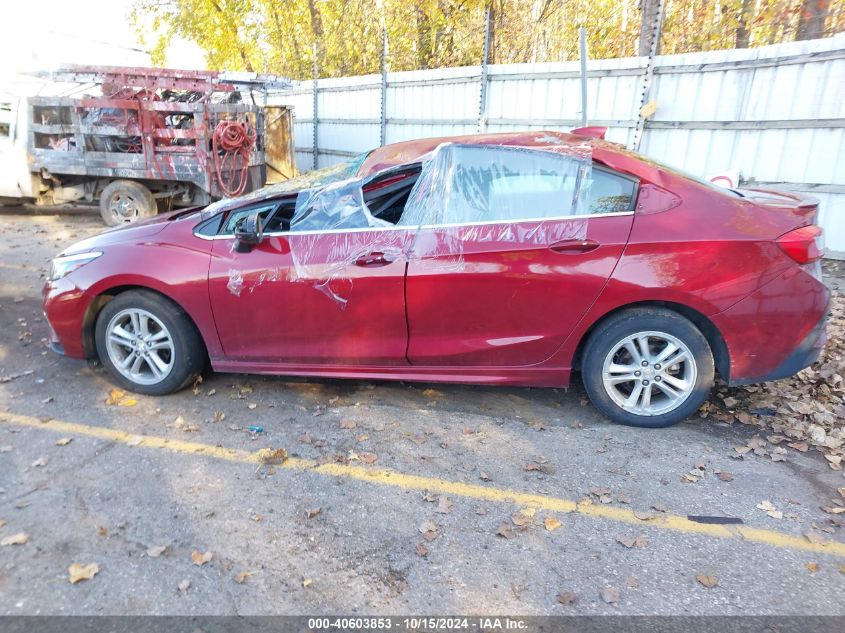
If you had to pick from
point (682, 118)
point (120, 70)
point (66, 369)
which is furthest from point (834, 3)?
point (66, 369)

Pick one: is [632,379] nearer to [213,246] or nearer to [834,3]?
[213,246]

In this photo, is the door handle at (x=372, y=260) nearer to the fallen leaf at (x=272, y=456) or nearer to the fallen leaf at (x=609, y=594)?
the fallen leaf at (x=272, y=456)

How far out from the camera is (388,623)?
2311 mm

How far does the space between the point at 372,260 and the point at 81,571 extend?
2.12 meters

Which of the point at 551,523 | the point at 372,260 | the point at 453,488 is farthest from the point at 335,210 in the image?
the point at 551,523

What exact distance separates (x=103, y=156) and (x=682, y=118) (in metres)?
8.75

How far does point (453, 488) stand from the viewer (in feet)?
10.3

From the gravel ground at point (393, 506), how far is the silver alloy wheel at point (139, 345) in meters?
0.19

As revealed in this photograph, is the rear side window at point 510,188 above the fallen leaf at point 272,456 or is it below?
above

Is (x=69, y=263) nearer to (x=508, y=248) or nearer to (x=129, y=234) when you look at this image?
(x=129, y=234)

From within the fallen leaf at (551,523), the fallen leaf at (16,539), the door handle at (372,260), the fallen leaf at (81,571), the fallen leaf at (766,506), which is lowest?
the fallen leaf at (16,539)

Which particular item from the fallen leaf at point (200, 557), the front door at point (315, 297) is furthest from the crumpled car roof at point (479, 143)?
the fallen leaf at point (200, 557)

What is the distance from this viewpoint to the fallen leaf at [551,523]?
9.33 ft

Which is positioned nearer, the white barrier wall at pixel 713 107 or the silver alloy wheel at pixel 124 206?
the white barrier wall at pixel 713 107
